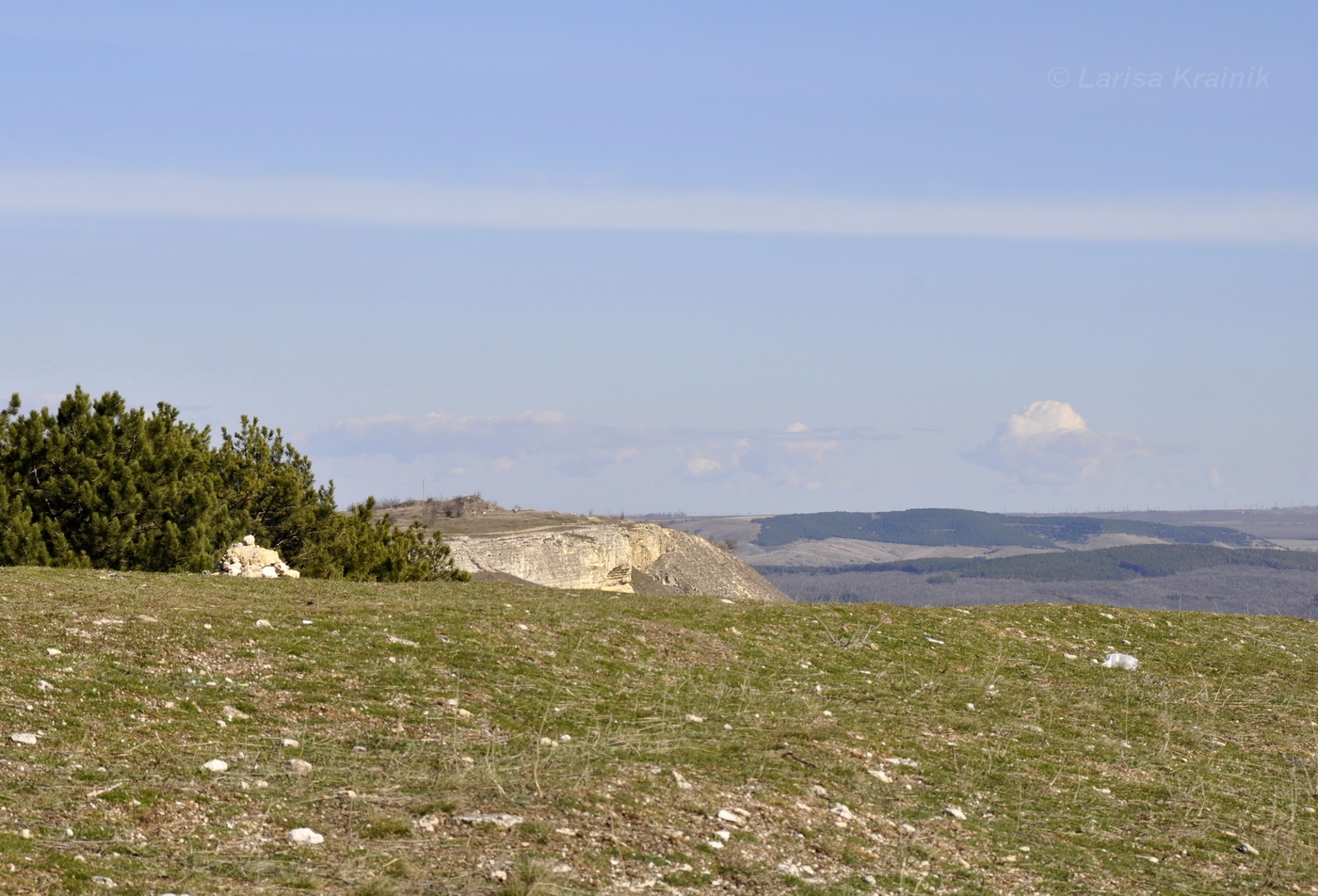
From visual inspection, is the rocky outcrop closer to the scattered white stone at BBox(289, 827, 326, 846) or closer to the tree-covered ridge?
the tree-covered ridge

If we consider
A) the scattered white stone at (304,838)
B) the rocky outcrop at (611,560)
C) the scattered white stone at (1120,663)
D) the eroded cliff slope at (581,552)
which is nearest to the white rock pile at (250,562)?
the scattered white stone at (1120,663)

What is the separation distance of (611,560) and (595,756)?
6067 centimetres

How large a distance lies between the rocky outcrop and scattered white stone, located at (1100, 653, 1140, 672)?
39.7 m

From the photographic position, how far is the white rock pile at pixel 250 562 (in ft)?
108

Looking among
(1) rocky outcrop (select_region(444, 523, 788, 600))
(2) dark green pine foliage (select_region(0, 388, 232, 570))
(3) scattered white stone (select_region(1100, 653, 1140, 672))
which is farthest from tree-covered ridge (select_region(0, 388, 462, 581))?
(1) rocky outcrop (select_region(444, 523, 788, 600))

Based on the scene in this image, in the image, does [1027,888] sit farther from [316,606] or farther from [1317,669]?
[1317,669]

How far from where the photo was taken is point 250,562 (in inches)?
1341

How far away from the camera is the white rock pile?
32938 mm

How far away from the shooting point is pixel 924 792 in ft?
41.4

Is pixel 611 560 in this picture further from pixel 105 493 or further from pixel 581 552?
pixel 105 493

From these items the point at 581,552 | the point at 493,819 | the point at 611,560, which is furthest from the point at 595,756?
the point at 611,560

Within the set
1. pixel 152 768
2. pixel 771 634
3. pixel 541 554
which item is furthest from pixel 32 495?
pixel 541 554

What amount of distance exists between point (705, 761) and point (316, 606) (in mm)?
9353

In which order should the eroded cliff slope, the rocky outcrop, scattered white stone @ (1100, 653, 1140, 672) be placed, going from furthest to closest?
the eroded cliff slope < the rocky outcrop < scattered white stone @ (1100, 653, 1140, 672)
